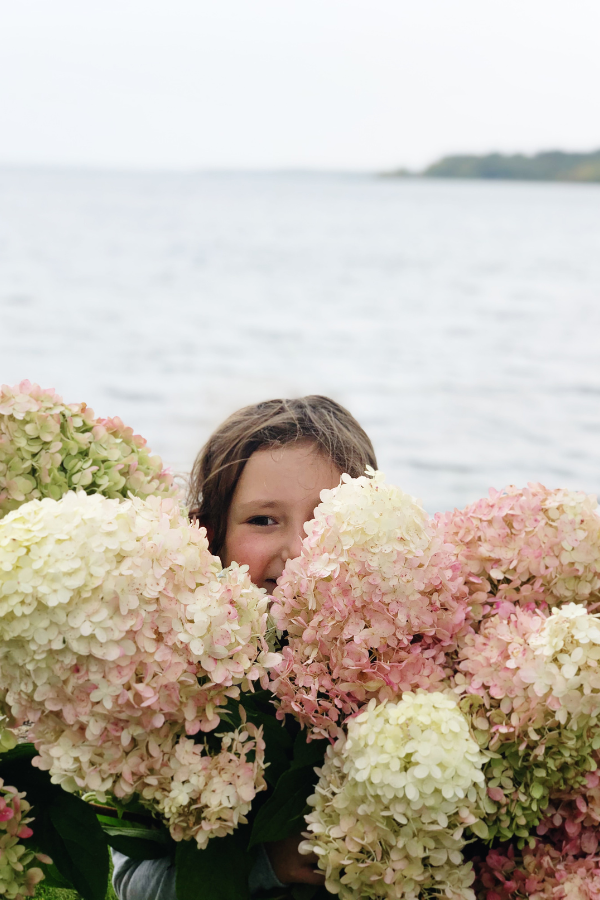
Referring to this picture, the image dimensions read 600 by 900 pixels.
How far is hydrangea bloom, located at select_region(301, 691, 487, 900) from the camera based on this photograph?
0.70m

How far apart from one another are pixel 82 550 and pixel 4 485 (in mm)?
279

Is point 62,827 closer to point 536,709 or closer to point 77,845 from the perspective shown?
point 77,845

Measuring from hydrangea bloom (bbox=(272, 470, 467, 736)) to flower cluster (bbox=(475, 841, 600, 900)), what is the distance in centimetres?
17

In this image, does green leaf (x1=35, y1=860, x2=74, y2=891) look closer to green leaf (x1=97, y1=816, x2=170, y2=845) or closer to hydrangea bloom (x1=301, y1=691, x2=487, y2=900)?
green leaf (x1=97, y1=816, x2=170, y2=845)

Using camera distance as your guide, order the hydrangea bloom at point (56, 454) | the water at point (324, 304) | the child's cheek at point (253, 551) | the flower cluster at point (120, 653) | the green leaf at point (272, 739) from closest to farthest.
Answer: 1. the flower cluster at point (120, 653)
2. the green leaf at point (272, 739)
3. the hydrangea bloom at point (56, 454)
4. the child's cheek at point (253, 551)
5. the water at point (324, 304)

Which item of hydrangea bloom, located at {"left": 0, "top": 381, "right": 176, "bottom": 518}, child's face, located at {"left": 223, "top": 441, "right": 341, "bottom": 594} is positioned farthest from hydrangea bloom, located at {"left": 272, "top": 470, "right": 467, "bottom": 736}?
child's face, located at {"left": 223, "top": 441, "right": 341, "bottom": 594}

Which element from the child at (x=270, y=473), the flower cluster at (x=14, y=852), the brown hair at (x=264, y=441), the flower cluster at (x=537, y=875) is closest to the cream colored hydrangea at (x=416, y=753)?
the flower cluster at (x=537, y=875)

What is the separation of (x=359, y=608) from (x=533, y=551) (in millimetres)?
192

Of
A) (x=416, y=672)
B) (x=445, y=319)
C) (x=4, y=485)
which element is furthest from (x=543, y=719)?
(x=445, y=319)

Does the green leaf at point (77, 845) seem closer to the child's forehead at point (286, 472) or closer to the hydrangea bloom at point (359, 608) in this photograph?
the hydrangea bloom at point (359, 608)

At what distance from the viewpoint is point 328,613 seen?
2.51ft

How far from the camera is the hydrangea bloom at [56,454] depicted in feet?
3.06

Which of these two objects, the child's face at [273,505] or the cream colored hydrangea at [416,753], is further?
the child's face at [273,505]

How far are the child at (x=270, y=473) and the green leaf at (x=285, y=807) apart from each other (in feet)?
1.48
